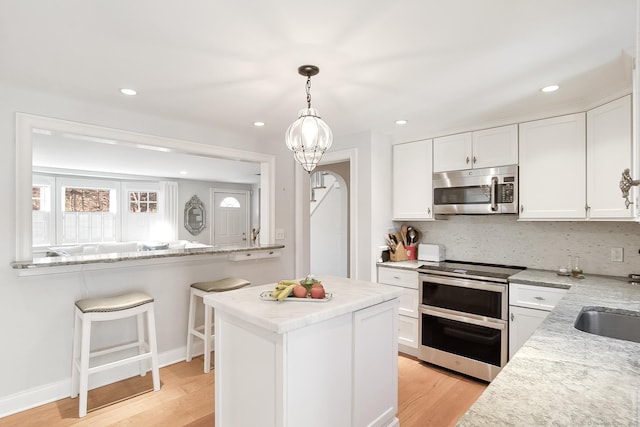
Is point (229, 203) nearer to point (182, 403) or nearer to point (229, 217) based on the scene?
point (229, 217)

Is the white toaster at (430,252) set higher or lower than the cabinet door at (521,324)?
higher

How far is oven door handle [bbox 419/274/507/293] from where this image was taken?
2668mm

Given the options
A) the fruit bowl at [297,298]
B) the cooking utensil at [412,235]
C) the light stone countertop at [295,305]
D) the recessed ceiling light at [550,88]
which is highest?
the recessed ceiling light at [550,88]

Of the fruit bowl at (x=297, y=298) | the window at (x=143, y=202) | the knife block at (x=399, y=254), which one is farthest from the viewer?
the window at (x=143, y=202)

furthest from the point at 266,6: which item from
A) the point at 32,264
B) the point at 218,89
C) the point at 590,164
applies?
the point at 590,164

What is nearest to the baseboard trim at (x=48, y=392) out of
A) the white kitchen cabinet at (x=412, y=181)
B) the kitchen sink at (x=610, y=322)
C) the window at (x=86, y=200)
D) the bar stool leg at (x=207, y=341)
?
the bar stool leg at (x=207, y=341)

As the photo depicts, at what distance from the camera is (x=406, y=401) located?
98.9 inches

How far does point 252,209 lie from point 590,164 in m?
8.10

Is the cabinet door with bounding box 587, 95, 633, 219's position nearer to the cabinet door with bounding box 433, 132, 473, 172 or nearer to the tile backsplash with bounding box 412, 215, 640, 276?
the tile backsplash with bounding box 412, 215, 640, 276

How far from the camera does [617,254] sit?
2.65 m

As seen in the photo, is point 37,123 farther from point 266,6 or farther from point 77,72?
point 266,6

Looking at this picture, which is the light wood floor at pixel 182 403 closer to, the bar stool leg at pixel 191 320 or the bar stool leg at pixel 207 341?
the bar stool leg at pixel 207 341

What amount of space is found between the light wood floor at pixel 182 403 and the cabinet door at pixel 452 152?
1.93 m

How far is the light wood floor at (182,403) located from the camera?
2.26 meters
